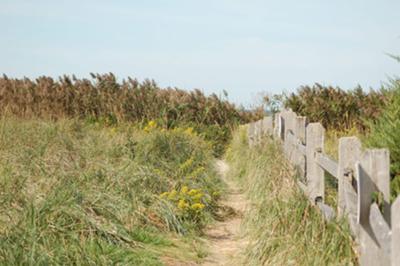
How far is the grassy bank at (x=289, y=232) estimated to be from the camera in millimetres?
4512

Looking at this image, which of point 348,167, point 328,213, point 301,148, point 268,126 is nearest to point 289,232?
point 328,213

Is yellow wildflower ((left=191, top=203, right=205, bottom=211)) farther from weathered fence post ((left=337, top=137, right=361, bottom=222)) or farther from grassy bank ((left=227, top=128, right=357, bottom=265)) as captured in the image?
weathered fence post ((left=337, top=137, right=361, bottom=222))

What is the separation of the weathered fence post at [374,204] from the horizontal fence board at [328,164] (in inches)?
44.1

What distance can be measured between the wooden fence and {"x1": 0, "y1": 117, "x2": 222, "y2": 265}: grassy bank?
146cm

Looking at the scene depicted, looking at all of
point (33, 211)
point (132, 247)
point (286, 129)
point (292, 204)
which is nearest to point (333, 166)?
point (292, 204)

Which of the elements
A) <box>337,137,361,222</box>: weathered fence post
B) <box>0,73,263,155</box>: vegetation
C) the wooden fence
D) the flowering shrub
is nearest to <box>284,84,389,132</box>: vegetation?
<box>0,73,263,155</box>: vegetation

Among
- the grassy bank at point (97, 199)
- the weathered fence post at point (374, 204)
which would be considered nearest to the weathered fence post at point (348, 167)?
the weathered fence post at point (374, 204)

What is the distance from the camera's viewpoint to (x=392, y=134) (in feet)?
14.4

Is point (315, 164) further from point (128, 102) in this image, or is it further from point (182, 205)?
point (128, 102)

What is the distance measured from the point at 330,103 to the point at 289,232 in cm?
1410

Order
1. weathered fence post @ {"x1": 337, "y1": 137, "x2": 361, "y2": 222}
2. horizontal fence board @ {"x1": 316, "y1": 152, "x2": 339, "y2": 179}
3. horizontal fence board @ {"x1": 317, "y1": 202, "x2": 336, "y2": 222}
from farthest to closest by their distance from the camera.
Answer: horizontal fence board @ {"x1": 316, "y1": 152, "x2": 339, "y2": 179}, horizontal fence board @ {"x1": 317, "y1": 202, "x2": 336, "y2": 222}, weathered fence post @ {"x1": 337, "y1": 137, "x2": 361, "y2": 222}

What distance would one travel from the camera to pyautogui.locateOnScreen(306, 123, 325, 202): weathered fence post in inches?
240

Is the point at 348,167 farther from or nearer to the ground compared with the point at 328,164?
nearer to the ground

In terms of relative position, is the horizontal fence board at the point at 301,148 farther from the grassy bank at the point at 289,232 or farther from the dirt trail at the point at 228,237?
the dirt trail at the point at 228,237
